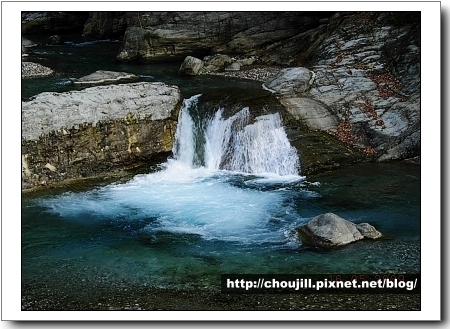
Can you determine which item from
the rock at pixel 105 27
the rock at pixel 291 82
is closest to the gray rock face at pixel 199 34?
the rock at pixel 105 27

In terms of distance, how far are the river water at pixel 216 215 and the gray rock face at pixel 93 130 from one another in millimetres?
567

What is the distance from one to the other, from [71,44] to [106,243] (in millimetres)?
17773

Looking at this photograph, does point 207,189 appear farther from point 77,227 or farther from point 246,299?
point 246,299

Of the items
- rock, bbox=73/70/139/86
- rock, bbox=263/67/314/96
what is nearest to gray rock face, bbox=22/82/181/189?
rock, bbox=263/67/314/96

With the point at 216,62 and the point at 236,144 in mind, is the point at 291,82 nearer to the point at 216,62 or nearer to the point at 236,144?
the point at 236,144

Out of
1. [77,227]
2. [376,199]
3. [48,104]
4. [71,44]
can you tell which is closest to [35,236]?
[77,227]

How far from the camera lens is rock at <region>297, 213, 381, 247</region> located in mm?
10781

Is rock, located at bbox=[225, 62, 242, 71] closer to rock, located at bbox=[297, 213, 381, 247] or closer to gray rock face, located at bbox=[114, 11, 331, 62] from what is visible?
gray rock face, located at bbox=[114, 11, 331, 62]

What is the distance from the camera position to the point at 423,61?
9070mm

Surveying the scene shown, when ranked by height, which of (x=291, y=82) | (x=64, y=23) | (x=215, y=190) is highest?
(x=64, y=23)

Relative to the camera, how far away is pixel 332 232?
10.8 metres

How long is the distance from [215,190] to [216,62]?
9.37 meters

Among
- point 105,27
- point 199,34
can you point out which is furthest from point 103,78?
point 105,27

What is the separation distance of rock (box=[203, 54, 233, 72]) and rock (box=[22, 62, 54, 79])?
5.40 metres
